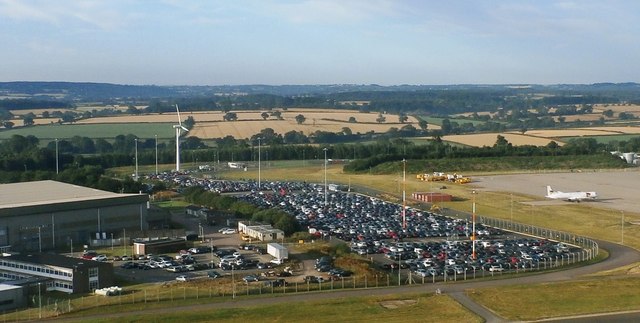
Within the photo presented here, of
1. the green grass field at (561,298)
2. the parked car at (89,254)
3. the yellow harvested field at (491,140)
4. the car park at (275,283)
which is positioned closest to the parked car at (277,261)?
the car park at (275,283)

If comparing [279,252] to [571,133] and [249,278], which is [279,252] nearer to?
[249,278]

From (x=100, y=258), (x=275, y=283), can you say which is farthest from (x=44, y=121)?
(x=275, y=283)

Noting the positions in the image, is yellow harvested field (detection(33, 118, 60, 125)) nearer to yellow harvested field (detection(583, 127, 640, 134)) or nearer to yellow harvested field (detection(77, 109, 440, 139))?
yellow harvested field (detection(77, 109, 440, 139))

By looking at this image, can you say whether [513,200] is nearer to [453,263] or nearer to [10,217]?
[453,263]

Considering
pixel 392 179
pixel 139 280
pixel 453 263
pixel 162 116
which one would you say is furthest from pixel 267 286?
pixel 162 116

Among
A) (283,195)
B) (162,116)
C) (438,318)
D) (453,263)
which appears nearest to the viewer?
(438,318)

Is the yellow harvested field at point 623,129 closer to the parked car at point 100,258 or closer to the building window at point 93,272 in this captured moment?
the parked car at point 100,258
